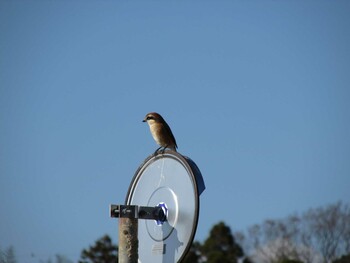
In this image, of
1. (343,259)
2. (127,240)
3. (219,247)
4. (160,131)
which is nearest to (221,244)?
(219,247)

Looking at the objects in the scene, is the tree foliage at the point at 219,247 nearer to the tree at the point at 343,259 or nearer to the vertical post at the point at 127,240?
the tree at the point at 343,259

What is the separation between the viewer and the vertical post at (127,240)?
6.06 meters

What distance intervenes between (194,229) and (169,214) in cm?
49

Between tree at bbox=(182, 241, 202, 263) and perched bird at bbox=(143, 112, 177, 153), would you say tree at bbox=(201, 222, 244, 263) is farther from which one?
perched bird at bbox=(143, 112, 177, 153)

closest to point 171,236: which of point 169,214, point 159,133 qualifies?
point 169,214

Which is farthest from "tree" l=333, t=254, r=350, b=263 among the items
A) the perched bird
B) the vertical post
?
the vertical post

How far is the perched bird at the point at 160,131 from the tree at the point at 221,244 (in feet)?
107

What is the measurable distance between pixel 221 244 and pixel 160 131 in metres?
34.2

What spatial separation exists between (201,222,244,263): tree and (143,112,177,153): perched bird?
1285 inches

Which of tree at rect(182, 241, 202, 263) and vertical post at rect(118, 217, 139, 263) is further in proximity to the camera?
tree at rect(182, 241, 202, 263)

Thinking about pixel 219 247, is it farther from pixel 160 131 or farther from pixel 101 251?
pixel 160 131

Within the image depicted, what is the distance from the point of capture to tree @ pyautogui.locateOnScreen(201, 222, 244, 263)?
40112 mm

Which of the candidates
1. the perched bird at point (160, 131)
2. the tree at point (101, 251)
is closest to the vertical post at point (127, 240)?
the perched bird at point (160, 131)

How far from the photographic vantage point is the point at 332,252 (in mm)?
43219
